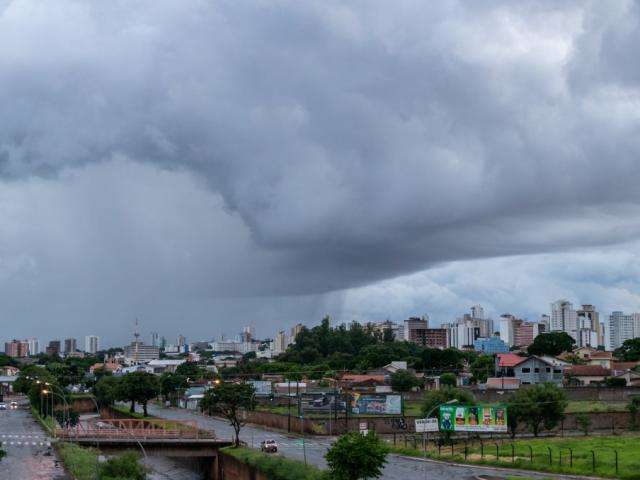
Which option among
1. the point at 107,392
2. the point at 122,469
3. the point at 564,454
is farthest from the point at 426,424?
the point at 107,392

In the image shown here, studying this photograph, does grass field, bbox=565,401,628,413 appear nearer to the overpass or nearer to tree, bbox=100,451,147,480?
the overpass

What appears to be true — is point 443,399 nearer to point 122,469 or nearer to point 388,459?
point 388,459

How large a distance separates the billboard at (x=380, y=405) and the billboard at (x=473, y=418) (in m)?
23.9

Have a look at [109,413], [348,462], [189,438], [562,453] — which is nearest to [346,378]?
[109,413]

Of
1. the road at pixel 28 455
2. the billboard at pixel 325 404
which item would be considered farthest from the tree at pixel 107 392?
the billboard at pixel 325 404

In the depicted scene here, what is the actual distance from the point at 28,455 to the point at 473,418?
169 feet

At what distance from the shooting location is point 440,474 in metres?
79.2

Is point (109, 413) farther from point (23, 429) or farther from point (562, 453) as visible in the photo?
point (562, 453)

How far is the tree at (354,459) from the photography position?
6575 cm

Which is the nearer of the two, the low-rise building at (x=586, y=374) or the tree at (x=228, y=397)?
the tree at (x=228, y=397)

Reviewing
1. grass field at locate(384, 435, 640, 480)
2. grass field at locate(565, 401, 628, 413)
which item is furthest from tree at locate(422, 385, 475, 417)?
grass field at locate(565, 401, 628, 413)

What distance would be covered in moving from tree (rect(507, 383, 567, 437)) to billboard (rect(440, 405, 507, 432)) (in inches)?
78.2

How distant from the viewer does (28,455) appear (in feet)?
345

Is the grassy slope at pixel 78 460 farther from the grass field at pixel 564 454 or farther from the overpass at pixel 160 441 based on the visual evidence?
the grass field at pixel 564 454
